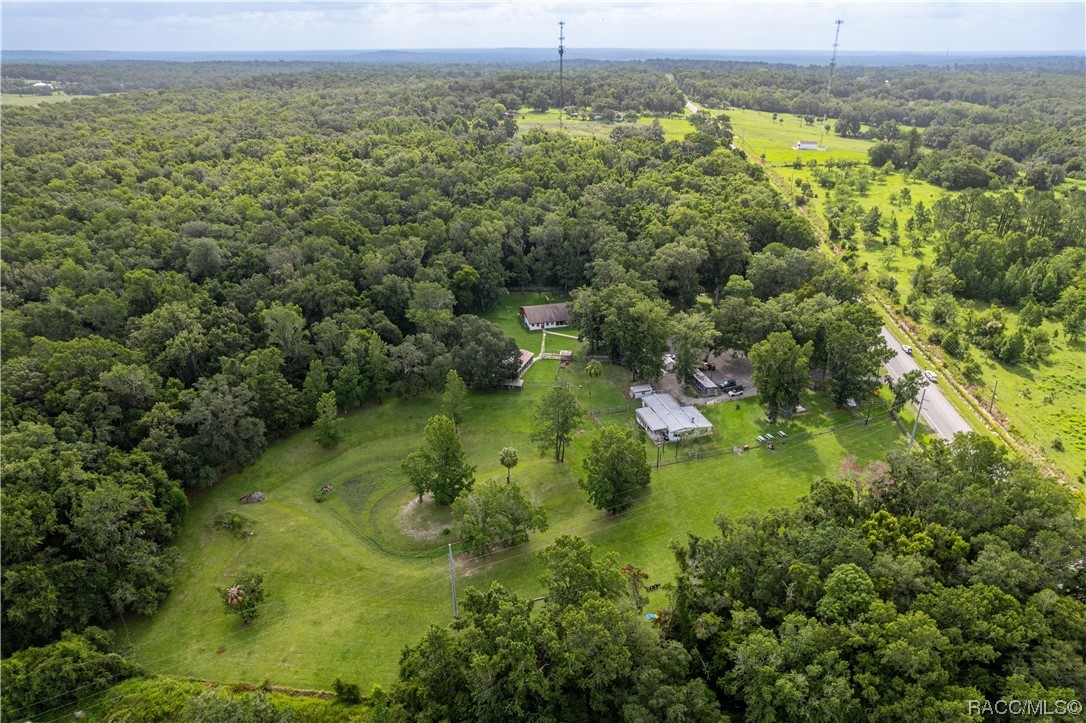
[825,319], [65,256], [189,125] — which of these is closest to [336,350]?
[65,256]

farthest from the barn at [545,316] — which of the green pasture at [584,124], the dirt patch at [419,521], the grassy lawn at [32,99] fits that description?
the grassy lawn at [32,99]

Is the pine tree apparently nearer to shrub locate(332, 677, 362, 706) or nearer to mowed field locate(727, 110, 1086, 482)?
shrub locate(332, 677, 362, 706)

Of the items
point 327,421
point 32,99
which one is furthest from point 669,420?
point 32,99

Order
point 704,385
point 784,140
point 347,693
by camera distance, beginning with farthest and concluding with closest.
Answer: point 784,140
point 704,385
point 347,693

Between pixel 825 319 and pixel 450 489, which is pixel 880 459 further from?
pixel 450 489

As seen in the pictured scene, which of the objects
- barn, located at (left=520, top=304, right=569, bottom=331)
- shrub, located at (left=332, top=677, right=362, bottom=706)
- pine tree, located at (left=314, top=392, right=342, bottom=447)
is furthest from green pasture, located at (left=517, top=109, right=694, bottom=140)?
shrub, located at (left=332, top=677, right=362, bottom=706)

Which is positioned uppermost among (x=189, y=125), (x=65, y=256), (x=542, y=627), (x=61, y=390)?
(x=189, y=125)

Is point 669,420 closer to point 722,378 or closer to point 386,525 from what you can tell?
point 722,378

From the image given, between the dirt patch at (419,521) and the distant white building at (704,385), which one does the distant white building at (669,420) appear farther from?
the dirt patch at (419,521)
